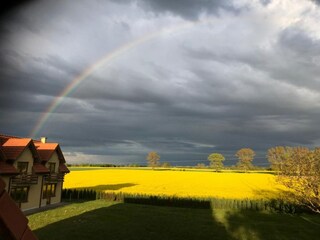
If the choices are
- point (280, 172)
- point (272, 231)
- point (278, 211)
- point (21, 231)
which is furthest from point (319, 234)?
point (21, 231)

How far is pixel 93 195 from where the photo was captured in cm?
4641

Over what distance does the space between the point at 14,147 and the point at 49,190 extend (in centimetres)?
926

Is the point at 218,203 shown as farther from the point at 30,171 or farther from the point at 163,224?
the point at 30,171

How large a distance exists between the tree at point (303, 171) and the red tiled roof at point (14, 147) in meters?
27.8

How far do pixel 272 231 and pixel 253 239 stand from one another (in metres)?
4.47

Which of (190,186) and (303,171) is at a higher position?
(303,171)

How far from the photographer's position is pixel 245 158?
154000mm

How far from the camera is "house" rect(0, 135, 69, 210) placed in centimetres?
3091

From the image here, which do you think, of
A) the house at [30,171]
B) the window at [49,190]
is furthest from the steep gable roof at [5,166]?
the window at [49,190]

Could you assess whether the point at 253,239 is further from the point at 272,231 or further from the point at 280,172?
the point at 280,172

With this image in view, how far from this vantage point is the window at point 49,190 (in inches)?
1504

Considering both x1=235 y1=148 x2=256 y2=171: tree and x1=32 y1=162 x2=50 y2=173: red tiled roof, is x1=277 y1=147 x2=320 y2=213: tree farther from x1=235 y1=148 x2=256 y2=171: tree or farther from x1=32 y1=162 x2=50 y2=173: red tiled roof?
x1=235 y1=148 x2=256 y2=171: tree

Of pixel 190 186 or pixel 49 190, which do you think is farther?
pixel 190 186

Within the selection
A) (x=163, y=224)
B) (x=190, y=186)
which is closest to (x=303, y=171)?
(x=163, y=224)
